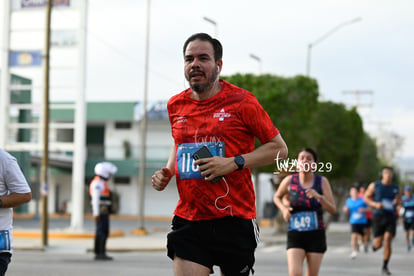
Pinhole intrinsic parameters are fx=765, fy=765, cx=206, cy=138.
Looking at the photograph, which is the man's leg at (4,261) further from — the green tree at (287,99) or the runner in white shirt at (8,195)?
the green tree at (287,99)

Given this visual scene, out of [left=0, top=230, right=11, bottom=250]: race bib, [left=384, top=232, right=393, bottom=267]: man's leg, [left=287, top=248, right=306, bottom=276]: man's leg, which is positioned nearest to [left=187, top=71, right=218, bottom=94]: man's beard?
[left=0, top=230, right=11, bottom=250]: race bib

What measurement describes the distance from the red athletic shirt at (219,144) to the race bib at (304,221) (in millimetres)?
3783

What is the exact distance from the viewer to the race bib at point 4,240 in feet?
17.5

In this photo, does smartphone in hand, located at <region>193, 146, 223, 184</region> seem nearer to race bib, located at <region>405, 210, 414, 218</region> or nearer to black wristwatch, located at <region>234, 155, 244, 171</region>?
black wristwatch, located at <region>234, 155, 244, 171</region>

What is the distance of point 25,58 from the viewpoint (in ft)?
80.0

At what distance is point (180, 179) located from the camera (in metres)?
4.63

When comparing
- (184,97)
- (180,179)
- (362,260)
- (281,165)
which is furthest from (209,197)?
(362,260)

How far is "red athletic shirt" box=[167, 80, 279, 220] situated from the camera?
15.0 feet

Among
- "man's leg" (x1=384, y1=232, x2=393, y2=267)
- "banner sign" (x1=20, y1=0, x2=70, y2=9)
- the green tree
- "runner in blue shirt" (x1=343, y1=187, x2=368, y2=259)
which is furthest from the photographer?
the green tree

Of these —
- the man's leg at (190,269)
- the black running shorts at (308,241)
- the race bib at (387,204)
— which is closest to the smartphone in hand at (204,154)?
the man's leg at (190,269)

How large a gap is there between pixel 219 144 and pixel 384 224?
10338 millimetres

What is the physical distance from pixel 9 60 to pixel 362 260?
Answer: 44.0ft

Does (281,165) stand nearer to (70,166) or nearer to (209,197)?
(209,197)

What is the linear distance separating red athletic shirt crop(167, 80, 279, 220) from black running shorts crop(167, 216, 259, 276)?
0.19 ft
